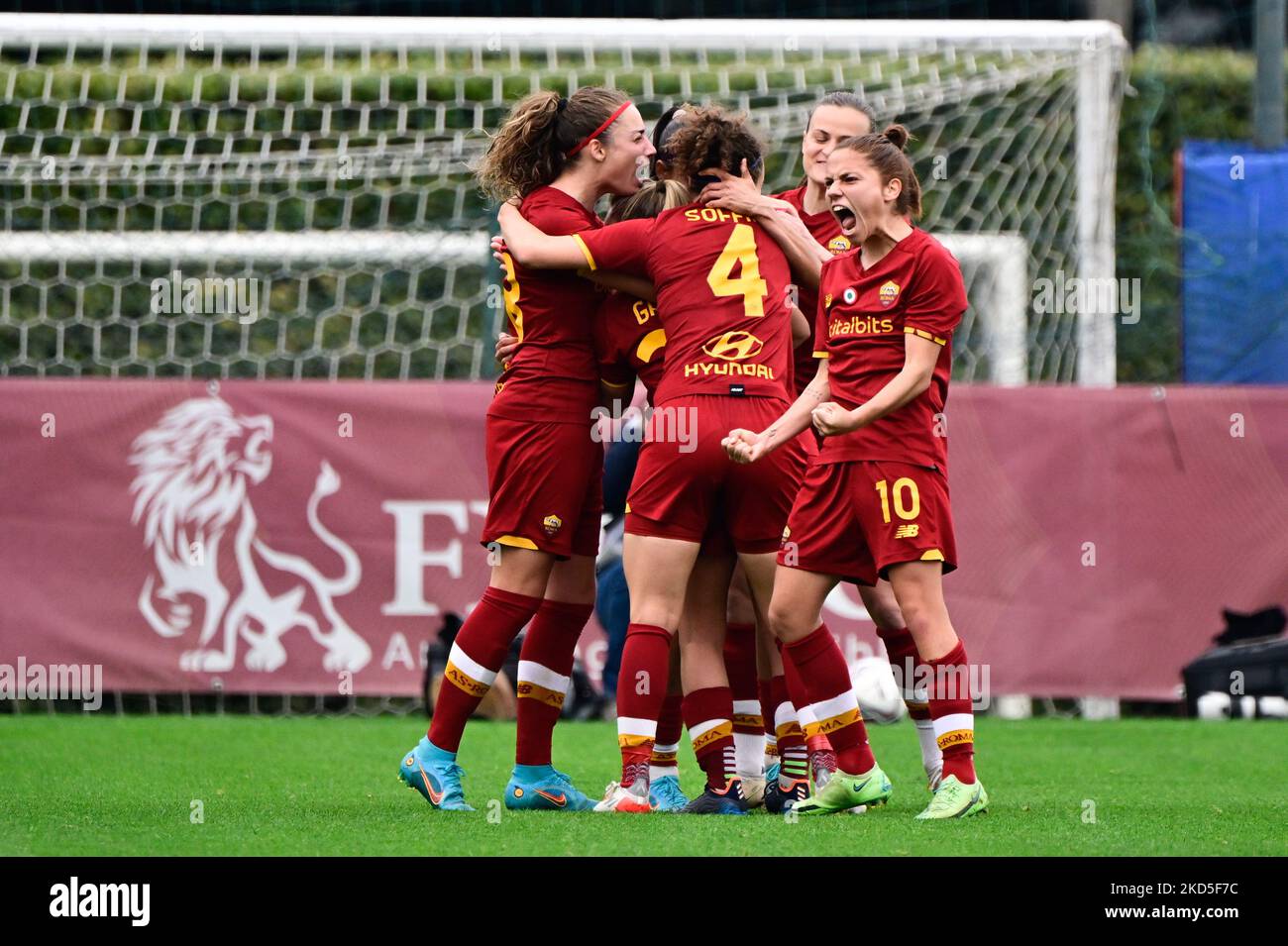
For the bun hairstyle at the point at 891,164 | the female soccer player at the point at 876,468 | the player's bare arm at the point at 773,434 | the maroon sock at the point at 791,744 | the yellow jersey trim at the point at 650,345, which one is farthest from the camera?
the maroon sock at the point at 791,744

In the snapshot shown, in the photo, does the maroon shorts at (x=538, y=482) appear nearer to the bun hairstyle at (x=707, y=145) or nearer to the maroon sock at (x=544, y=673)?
the maroon sock at (x=544, y=673)

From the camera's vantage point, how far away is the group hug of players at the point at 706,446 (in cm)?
500

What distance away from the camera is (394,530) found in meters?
9.23

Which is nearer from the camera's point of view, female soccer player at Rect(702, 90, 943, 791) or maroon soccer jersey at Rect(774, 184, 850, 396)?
female soccer player at Rect(702, 90, 943, 791)

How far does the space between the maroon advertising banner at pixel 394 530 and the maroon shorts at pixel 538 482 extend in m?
3.92

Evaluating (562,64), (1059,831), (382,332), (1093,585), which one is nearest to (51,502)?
(382,332)

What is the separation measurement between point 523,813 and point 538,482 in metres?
0.94

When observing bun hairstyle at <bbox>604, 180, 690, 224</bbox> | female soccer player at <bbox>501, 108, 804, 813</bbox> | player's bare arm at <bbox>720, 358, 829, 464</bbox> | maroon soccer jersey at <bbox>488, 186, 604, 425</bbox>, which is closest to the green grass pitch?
female soccer player at <bbox>501, 108, 804, 813</bbox>

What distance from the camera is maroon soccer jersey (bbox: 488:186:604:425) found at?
5180mm

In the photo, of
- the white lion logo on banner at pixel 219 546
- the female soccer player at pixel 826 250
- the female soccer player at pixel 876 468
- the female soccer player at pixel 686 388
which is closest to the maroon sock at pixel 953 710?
the female soccer player at pixel 876 468

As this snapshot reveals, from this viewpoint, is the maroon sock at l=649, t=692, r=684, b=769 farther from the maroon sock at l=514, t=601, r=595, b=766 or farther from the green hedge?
the green hedge

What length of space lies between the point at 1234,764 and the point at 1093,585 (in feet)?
8.45

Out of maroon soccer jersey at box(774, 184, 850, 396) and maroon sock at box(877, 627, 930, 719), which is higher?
maroon soccer jersey at box(774, 184, 850, 396)

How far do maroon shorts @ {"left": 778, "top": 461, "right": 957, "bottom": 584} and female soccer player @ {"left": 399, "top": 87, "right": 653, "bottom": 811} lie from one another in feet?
2.11
